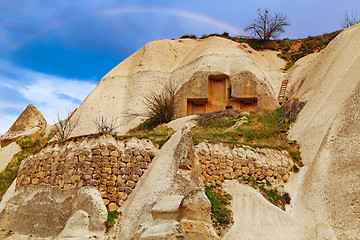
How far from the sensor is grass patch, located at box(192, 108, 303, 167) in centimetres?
1551

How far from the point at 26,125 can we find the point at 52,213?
59.7 ft

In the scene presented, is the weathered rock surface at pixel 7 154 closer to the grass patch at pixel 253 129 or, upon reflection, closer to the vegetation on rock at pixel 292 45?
the grass patch at pixel 253 129

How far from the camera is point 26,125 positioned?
26828mm

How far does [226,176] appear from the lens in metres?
12.5

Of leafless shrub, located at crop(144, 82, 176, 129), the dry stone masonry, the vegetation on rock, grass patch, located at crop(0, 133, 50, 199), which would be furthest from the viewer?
the vegetation on rock

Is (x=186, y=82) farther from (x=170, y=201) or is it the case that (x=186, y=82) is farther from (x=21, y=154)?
(x=170, y=201)

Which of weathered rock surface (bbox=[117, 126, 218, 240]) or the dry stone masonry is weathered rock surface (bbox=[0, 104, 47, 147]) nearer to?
the dry stone masonry

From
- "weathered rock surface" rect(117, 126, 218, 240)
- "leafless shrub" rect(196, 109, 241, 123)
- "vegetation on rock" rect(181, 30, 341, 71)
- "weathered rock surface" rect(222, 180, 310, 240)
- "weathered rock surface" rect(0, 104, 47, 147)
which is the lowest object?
"weathered rock surface" rect(222, 180, 310, 240)

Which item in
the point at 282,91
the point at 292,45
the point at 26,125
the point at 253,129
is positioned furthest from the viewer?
the point at 292,45

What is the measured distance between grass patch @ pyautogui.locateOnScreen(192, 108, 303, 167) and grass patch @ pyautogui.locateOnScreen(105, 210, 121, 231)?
531 cm

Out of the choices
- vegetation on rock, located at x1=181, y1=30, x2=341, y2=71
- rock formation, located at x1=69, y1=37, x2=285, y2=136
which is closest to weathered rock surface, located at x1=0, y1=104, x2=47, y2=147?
rock formation, located at x1=69, y1=37, x2=285, y2=136

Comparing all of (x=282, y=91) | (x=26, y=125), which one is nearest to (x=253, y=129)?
(x=282, y=91)

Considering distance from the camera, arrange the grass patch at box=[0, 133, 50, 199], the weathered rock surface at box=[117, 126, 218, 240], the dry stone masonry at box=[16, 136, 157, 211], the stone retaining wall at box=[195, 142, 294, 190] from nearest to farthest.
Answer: the weathered rock surface at box=[117, 126, 218, 240], the dry stone masonry at box=[16, 136, 157, 211], the stone retaining wall at box=[195, 142, 294, 190], the grass patch at box=[0, 133, 50, 199]

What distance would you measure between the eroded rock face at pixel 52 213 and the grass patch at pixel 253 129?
564 cm
